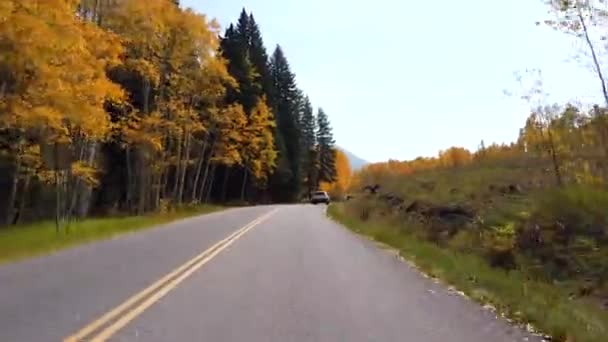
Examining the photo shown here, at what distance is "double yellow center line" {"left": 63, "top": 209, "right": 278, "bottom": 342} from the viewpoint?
817 cm

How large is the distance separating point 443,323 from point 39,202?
34.2 m

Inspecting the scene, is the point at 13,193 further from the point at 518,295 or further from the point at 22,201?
the point at 518,295

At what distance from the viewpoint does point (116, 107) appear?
36906 mm

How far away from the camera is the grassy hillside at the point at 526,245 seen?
10.8m

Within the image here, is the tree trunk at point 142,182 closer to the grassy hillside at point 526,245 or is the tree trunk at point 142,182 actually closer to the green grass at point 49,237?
the green grass at point 49,237

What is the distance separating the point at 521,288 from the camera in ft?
41.0

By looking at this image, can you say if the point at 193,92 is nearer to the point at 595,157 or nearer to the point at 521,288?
the point at 595,157

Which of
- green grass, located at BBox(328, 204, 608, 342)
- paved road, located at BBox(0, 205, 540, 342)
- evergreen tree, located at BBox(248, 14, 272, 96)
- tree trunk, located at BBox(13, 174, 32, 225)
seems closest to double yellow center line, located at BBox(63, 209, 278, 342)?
paved road, located at BBox(0, 205, 540, 342)

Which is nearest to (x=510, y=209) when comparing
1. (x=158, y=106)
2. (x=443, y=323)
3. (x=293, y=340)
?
(x=443, y=323)

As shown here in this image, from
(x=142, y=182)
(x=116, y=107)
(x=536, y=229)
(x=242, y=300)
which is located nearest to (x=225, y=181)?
(x=142, y=182)

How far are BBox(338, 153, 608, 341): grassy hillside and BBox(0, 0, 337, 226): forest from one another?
34.6ft

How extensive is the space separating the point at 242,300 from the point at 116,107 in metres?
27.6

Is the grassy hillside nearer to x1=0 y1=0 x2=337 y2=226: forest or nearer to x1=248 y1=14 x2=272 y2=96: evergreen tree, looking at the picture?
x1=0 y1=0 x2=337 y2=226: forest

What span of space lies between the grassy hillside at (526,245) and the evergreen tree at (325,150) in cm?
9601
